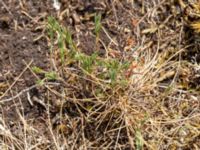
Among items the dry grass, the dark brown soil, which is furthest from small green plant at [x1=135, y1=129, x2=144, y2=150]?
the dark brown soil

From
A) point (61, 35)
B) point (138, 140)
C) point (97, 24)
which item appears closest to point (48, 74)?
point (61, 35)

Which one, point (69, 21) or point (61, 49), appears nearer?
point (61, 49)

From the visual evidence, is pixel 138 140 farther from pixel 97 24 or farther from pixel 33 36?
pixel 33 36

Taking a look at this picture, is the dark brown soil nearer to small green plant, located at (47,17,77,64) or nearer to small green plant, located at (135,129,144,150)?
small green plant, located at (47,17,77,64)

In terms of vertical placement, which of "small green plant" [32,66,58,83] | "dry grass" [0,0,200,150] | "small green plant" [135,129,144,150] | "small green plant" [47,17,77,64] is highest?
"small green plant" [47,17,77,64]

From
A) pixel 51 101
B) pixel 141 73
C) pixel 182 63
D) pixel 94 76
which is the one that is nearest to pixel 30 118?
pixel 51 101

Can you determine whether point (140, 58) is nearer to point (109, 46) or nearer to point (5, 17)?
point (109, 46)

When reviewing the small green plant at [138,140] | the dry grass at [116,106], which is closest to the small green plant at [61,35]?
the dry grass at [116,106]

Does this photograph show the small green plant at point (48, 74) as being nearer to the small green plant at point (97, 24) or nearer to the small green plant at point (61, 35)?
the small green plant at point (61, 35)

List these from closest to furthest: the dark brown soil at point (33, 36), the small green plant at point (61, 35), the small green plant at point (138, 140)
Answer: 1. the small green plant at point (61, 35)
2. the small green plant at point (138, 140)
3. the dark brown soil at point (33, 36)
